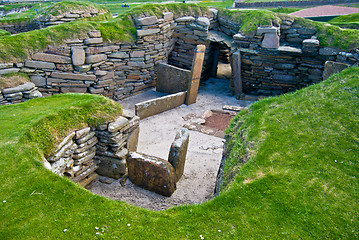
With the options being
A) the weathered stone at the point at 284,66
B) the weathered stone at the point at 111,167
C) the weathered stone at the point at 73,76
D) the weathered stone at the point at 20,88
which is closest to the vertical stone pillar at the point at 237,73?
the weathered stone at the point at 284,66

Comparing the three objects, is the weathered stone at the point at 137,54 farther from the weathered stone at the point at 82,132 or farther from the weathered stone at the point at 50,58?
the weathered stone at the point at 82,132

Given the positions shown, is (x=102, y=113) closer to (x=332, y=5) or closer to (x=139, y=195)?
(x=139, y=195)

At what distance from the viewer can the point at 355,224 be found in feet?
12.5

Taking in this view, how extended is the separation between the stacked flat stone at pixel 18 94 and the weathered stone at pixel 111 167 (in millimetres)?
3198

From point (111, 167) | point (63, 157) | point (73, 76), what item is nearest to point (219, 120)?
point (111, 167)

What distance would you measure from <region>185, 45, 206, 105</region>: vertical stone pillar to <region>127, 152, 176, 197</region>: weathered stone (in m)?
5.54

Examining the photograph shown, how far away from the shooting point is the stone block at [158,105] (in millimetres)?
10086

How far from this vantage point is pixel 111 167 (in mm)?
6934

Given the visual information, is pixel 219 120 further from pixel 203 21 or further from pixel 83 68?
pixel 203 21

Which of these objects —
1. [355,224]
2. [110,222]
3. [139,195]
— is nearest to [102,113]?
[139,195]

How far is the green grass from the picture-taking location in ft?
12.6

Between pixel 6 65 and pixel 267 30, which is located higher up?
pixel 267 30

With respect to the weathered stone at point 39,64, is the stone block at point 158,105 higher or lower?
lower

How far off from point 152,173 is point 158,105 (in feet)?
15.1
